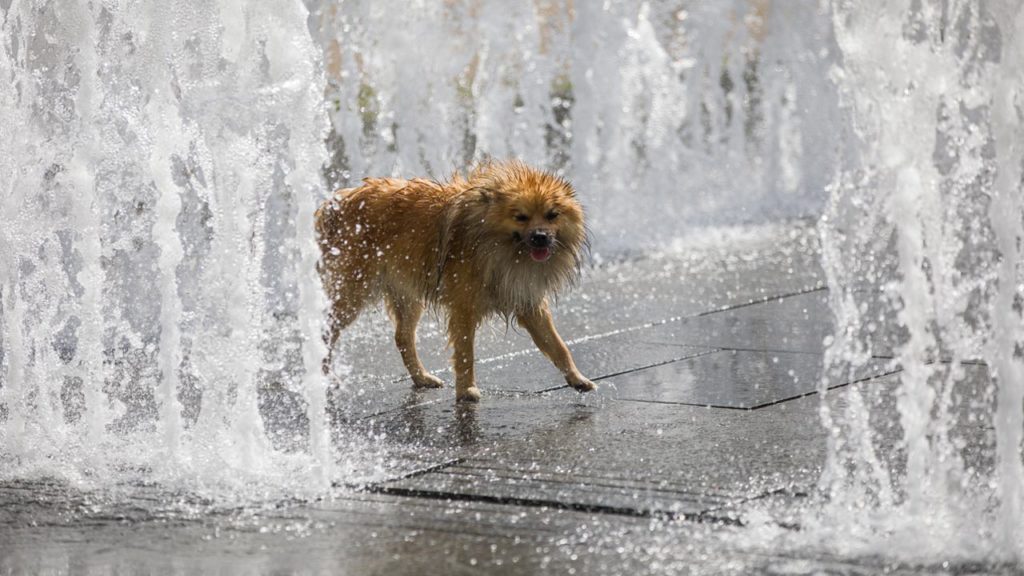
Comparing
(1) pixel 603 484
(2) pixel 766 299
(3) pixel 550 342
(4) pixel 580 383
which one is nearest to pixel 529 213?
(3) pixel 550 342

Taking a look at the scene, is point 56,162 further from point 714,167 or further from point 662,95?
point 662,95

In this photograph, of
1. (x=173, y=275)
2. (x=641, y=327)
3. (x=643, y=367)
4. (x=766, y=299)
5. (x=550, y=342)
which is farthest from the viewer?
(x=766, y=299)

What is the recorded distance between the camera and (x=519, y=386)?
6641 millimetres

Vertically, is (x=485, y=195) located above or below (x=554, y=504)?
above

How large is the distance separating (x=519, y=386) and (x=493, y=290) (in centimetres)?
59

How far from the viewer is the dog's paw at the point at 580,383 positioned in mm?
6359

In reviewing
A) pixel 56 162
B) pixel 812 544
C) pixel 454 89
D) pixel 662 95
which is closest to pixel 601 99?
pixel 454 89

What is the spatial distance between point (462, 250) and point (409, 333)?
667 millimetres

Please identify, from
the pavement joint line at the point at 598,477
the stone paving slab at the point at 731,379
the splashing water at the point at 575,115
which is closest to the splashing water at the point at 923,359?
the pavement joint line at the point at 598,477

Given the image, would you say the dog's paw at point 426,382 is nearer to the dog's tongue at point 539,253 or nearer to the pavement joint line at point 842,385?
the dog's tongue at point 539,253

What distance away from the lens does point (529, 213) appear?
6.07 metres

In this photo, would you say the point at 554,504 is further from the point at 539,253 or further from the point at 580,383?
the point at 580,383

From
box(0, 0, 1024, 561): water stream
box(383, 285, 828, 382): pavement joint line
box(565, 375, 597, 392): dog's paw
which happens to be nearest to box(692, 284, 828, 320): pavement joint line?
box(383, 285, 828, 382): pavement joint line

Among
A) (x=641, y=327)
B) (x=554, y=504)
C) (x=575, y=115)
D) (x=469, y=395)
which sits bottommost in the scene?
(x=554, y=504)
